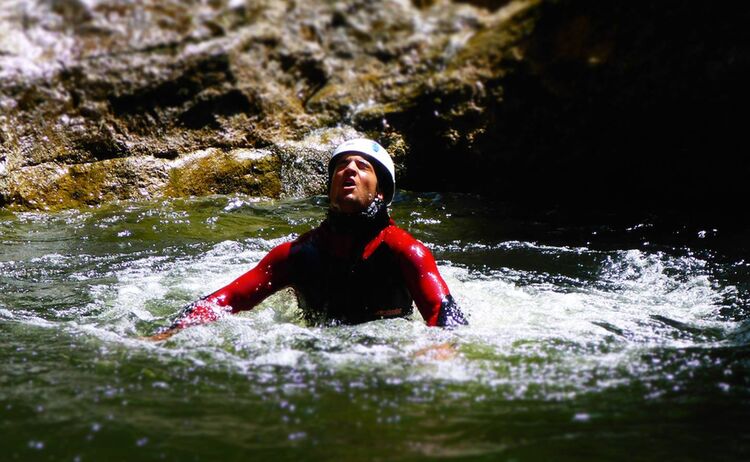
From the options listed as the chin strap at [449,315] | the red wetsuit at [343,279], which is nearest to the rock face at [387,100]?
the red wetsuit at [343,279]

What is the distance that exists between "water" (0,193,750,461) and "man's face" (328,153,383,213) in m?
0.79

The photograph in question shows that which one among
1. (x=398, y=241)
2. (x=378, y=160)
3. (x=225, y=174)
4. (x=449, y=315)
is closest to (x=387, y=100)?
(x=225, y=174)

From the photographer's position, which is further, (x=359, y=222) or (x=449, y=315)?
(x=359, y=222)

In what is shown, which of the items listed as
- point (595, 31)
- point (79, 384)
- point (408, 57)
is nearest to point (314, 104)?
point (408, 57)

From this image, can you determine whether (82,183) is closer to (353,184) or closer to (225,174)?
(225,174)

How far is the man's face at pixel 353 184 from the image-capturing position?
478cm

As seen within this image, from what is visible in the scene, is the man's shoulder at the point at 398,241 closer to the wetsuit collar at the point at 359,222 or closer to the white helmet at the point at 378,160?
the wetsuit collar at the point at 359,222

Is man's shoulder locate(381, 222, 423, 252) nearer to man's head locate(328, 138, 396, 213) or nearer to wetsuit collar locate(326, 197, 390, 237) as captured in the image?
wetsuit collar locate(326, 197, 390, 237)

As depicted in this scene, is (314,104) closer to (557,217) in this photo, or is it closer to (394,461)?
(557,217)

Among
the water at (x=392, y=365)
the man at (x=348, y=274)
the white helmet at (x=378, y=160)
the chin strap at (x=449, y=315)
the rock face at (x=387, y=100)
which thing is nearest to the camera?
the water at (x=392, y=365)

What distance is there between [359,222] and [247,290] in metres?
0.79

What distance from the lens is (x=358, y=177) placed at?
16.0 ft

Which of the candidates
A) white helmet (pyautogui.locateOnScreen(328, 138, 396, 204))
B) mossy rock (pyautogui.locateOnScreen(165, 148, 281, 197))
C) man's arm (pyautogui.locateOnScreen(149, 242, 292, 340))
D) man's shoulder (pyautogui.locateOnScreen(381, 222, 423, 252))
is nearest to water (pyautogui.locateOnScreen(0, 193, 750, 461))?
man's arm (pyautogui.locateOnScreen(149, 242, 292, 340))

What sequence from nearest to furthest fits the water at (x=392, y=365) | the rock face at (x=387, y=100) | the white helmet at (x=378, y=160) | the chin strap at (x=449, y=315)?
1. the water at (x=392, y=365)
2. the chin strap at (x=449, y=315)
3. the white helmet at (x=378, y=160)
4. the rock face at (x=387, y=100)
